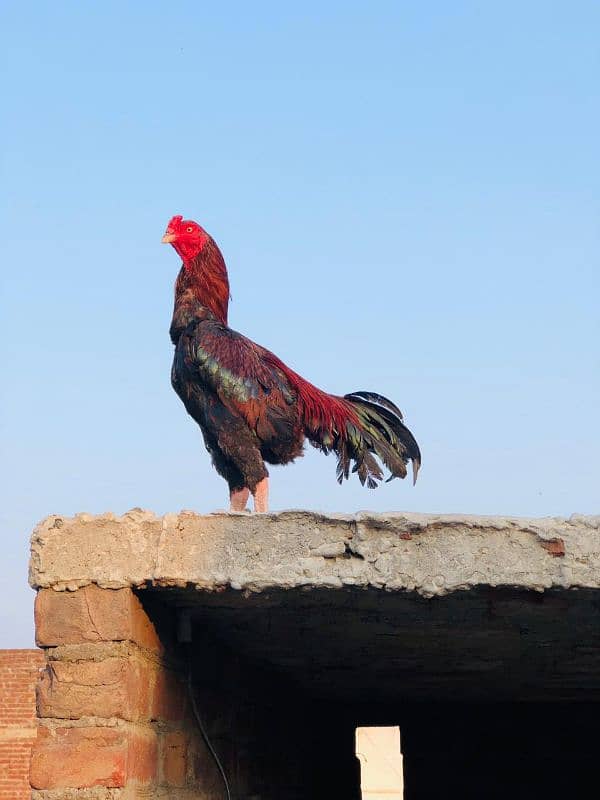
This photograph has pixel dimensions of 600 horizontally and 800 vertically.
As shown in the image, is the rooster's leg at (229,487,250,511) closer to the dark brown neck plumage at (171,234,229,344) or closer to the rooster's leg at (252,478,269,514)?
the rooster's leg at (252,478,269,514)

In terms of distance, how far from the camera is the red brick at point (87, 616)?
360 cm

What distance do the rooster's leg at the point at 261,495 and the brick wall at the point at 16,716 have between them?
10118mm

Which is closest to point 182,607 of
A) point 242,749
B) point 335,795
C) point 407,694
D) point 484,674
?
point 242,749

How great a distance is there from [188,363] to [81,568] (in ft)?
5.58

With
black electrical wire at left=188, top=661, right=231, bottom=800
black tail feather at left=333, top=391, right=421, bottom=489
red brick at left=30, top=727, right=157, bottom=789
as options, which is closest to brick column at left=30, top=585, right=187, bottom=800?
red brick at left=30, top=727, right=157, bottom=789

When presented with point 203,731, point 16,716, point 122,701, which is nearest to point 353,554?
point 122,701

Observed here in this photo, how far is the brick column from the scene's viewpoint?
11.5ft

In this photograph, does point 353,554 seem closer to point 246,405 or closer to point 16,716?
point 246,405

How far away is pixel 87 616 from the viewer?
362 cm

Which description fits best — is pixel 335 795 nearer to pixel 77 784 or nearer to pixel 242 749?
pixel 242 749

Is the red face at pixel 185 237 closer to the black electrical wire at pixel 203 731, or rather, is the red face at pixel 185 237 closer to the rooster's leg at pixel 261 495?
the rooster's leg at pixel 261 495

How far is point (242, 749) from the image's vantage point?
16.4ft

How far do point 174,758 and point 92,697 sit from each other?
61 centimetres

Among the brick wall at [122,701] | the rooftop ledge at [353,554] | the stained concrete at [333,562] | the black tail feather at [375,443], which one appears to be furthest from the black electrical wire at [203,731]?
the black tail feather at [375,443]
